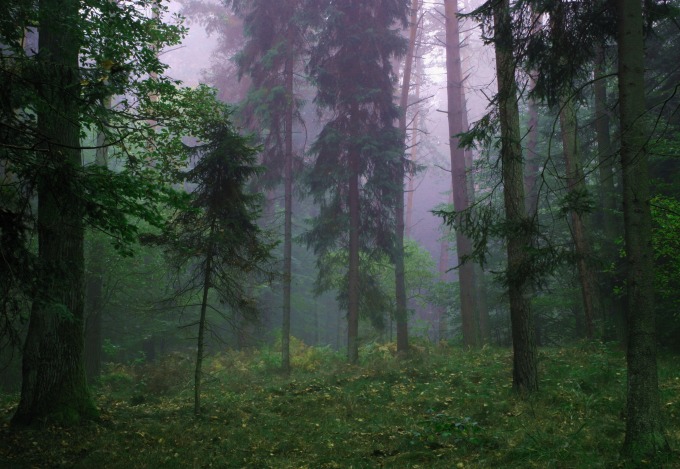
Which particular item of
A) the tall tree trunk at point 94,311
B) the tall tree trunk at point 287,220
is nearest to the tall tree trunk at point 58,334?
the tall tree trunk at point 94,311

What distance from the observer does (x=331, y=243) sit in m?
19.6

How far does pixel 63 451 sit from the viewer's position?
7.36m

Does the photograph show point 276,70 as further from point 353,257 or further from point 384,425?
point 384,425

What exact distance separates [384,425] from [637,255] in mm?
5170

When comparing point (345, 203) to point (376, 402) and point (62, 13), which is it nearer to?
point (376, 402)

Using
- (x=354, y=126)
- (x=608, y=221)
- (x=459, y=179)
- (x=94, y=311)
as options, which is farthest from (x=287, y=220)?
(x=608, y=221)

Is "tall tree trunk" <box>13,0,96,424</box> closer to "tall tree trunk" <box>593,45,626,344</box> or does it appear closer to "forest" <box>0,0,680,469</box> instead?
"forest" <box>0,0,680,469</box>

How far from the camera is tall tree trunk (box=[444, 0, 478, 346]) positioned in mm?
18031

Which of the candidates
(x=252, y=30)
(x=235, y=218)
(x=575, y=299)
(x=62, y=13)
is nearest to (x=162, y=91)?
(x=62, y=13)

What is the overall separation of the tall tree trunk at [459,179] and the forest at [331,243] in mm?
111

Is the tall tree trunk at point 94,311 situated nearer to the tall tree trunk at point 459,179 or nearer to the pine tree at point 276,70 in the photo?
the pine tree at point 276,70

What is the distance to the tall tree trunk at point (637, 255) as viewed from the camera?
6066 millimetres

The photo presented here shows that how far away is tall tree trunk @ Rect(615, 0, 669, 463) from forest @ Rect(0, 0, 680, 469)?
0.03 meters

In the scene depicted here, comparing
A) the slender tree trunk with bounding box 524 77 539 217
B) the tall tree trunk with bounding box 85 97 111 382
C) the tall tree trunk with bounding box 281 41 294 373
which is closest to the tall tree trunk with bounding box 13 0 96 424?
the tall tree trunk with bounding box 85 97 111 382
